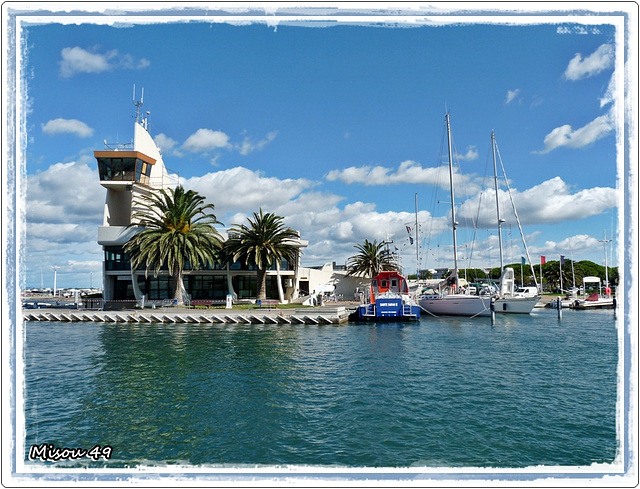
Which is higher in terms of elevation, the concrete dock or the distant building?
the distant building

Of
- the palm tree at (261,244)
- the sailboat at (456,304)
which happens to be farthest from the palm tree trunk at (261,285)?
the sailboat at (456,304)

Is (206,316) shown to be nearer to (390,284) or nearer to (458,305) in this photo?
(390,284)

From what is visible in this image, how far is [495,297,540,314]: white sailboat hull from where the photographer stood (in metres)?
47.7

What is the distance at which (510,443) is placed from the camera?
1093cm

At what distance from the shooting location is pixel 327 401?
1450cm

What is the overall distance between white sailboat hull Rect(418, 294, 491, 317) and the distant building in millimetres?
19693

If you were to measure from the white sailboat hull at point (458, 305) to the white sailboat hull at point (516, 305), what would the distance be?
228 inches

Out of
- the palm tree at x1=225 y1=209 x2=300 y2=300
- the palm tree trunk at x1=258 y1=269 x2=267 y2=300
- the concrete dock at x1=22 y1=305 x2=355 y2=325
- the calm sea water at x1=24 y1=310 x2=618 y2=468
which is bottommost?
the concrete dock at x1=22 y1=305 x2=355 y2=325

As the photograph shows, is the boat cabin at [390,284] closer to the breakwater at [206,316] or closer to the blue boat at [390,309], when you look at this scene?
the blue boat at [390,309]

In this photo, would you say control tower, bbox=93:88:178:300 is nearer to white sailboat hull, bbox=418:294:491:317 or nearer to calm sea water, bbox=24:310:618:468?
calm sea water, bbox=24:310:618:468

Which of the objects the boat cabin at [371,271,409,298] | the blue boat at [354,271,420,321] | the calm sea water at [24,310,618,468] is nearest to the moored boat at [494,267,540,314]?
the boat cabin at [371,271,409,298]

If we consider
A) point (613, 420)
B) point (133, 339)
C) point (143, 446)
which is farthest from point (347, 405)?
point (133, 339)

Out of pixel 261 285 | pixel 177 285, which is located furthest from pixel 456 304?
pixel 177 285
